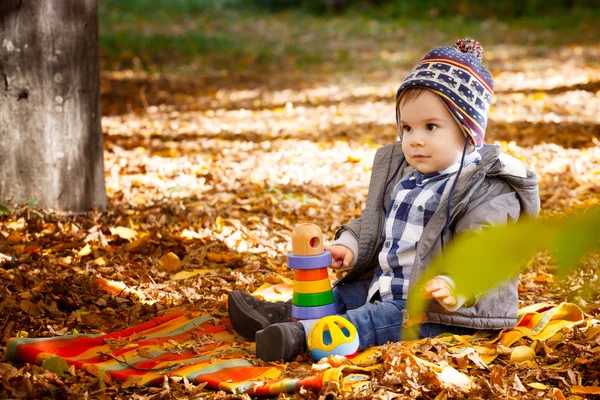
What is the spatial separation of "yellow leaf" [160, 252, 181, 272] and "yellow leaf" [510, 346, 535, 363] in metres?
1.91

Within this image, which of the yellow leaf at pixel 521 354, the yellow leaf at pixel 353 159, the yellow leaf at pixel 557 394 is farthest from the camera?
the yellow leaf at pixel 353 159

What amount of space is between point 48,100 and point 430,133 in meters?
2.60

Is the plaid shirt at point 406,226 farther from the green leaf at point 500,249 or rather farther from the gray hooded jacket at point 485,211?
the green leaf at point 500,249

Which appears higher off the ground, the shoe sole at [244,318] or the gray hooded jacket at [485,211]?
the gray hooded jacket at [485,211]

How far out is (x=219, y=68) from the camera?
12648 millimetres

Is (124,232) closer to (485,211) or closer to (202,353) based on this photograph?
(202,353)

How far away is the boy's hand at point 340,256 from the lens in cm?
324

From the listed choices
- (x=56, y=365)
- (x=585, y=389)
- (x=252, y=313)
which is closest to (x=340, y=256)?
(x=252, y=313)

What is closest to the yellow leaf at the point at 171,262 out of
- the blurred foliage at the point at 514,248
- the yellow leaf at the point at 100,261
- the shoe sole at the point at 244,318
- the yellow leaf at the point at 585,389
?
the yellow leaf at the point at 100,261

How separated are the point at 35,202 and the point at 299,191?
1.91 meters

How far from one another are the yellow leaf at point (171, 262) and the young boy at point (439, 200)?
3.24 feet

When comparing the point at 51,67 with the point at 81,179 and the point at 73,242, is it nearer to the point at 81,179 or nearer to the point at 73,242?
the point at 81,179

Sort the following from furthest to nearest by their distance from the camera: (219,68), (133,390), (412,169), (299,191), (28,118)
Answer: (219,68) < (299,191) < (28,118) < (412,169) < (133,390)

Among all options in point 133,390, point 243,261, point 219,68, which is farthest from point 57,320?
point 219,68
